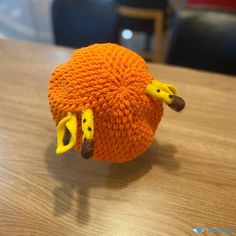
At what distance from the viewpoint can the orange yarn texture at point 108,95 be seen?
40cm

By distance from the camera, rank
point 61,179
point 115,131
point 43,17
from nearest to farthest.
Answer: point 115,131, point 61,179, point 43,17

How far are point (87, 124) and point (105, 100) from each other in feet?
0.15

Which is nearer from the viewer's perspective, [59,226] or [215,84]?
[59,226]

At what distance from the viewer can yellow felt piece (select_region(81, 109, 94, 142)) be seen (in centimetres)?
38

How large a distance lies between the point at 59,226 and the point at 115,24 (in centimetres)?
73

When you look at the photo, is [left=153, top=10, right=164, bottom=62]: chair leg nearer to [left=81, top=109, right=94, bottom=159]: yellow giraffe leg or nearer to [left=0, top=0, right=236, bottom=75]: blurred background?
[left=0, top=0, right=236, bottom=75]: blurred background

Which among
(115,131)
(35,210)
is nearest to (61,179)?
(35,210)

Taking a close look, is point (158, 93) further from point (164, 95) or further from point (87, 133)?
point (87, 133)

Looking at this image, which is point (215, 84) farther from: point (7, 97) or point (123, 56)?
point (7, 97)

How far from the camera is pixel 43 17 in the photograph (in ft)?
7.07

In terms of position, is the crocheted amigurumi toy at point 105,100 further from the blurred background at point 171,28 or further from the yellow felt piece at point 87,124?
the blurred background at point 171,28

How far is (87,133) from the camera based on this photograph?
1.24 feet

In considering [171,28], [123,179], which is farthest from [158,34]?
[123,179]

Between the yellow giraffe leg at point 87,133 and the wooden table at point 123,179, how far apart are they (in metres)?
0.15
